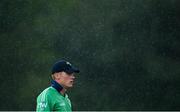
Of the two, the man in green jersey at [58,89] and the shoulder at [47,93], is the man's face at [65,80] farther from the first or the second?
the shoulder at [47,93]

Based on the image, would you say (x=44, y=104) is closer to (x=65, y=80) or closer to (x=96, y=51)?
(x=65, y=80)

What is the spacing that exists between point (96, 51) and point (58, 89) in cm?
1507

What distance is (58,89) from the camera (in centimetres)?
602

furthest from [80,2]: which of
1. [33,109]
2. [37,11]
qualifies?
[33,109]

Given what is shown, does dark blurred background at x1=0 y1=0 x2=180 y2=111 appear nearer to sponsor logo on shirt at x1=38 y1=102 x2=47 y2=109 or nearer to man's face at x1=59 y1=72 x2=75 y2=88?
man's face at x1=59 y1=72 x2=75 y2=88

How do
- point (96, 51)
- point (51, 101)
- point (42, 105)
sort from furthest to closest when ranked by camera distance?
point (96, 51) → point (51, 101) → point (42, 105)

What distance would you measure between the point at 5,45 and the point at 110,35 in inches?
138

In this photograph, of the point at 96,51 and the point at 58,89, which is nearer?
the point at 58,89

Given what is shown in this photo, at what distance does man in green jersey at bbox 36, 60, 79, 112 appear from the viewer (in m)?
5.92

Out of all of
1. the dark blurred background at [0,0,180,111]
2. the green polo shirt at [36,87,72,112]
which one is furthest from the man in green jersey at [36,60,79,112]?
the dark blurred background at [0,0,180,111]

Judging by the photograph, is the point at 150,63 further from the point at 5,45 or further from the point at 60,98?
the point at 60,98

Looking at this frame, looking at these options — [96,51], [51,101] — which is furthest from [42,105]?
[96,51]

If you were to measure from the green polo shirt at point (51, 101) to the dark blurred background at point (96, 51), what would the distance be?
13.6 m

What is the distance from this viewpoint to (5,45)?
21312 mm
